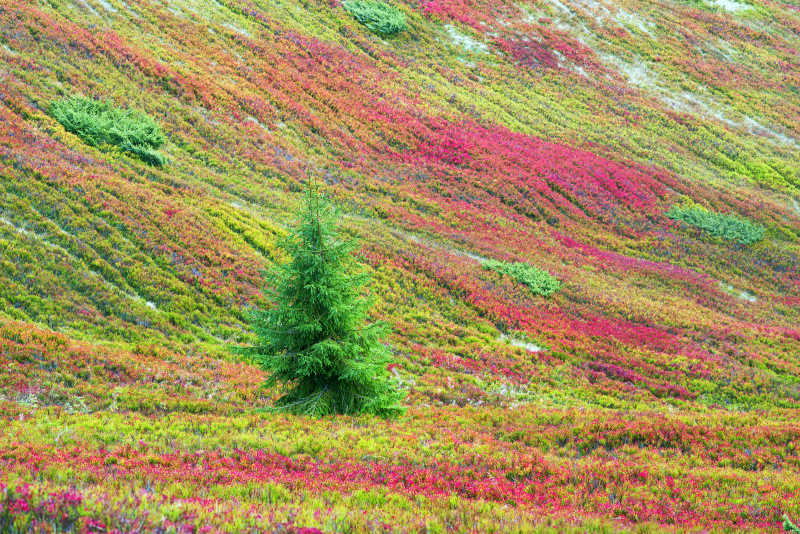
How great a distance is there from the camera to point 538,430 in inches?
490

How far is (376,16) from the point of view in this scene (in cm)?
5712

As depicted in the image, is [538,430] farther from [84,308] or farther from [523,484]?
[84,308]

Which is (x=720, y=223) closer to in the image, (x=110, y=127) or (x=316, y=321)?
(x=316, y=321)

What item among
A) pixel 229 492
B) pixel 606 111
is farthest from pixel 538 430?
pixel 606 111

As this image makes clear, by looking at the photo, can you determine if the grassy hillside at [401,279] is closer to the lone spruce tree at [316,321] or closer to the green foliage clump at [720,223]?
the green foliage clump at [720,223]

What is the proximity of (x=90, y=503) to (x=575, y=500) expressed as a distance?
6393 mm

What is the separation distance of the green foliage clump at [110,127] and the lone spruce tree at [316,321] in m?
17.6

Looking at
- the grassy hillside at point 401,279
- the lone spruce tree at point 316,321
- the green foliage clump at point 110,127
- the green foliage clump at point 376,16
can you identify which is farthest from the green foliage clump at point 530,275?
the green foliage clump at point 376,16

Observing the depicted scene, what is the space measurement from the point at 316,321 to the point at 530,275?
60.8 feet

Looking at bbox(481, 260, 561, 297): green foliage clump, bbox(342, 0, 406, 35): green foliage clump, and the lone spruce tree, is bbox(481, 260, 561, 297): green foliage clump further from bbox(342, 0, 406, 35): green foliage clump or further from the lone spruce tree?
bbox(342, 0, 406, 35): green foliage clump

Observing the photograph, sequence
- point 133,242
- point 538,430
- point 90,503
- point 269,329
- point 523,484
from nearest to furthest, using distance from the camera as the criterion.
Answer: point 90,503
point 523,484
point 269,329
point 538,430
point 133,242

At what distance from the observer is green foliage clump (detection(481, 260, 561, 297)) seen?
86.6 feet

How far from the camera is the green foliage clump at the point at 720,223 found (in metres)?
40.1

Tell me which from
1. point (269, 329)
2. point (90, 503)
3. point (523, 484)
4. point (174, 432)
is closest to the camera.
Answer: point (90, 503)
